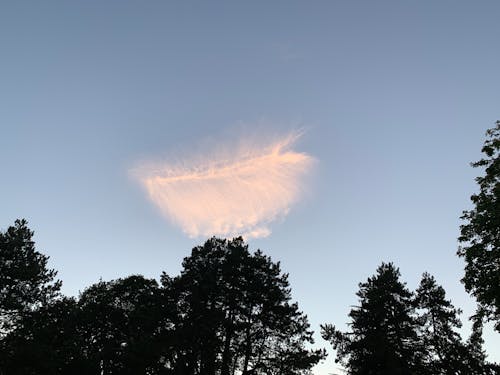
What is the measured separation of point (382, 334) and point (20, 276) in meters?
27.7

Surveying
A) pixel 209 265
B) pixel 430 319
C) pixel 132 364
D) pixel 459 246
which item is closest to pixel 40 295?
pixel 132 364

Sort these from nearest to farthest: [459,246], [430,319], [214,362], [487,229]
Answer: [487,229], [459,246], [214,362], [430,319]

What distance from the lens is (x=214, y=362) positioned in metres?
26.8

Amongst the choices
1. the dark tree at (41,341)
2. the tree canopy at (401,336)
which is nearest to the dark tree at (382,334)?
the tree canopy at (401,336)

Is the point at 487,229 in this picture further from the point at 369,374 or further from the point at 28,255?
the point at 28,255

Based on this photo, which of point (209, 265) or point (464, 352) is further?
point (209, 265)

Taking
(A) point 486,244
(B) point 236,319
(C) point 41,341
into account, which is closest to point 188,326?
(B) point 236,319

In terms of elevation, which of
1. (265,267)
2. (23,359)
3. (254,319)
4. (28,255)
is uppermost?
(265,267)

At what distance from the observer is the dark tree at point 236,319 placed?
2644 cm

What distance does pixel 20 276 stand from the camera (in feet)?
77.8

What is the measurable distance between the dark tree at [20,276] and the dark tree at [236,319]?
10088mm

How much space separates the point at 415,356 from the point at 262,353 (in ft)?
40.0

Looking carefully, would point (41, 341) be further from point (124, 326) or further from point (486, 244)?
point (486, 244)

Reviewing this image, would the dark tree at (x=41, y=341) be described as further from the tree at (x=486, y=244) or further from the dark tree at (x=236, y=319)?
the tree at (x=486, y=244)
